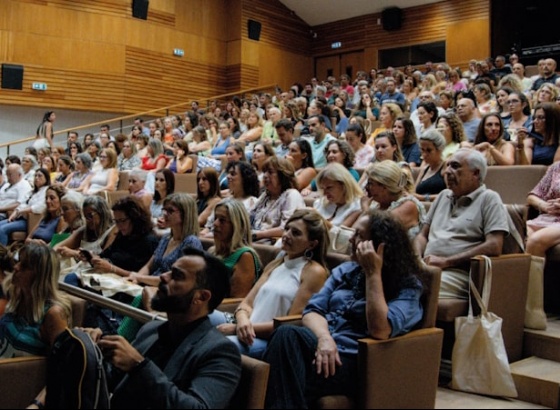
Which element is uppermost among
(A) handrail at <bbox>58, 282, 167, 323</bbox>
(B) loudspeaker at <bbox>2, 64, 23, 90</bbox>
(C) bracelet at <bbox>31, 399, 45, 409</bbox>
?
(B) loudspeaker at <bbox>2, 64, 23, 90</bbox>

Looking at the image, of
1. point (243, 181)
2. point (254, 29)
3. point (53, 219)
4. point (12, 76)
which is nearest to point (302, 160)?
point (243, 181)

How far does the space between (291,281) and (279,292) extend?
0.18 ft

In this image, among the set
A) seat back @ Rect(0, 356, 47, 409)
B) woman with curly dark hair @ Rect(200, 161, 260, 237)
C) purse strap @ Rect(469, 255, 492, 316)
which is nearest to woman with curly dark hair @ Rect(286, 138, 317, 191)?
woman with curly dark hair @ Rect(200, 161, 260, 237)

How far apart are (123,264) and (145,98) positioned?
325 inches

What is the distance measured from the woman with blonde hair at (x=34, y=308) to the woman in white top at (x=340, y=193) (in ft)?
3.96

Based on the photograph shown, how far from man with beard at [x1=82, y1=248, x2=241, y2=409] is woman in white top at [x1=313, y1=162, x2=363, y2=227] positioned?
117 cm

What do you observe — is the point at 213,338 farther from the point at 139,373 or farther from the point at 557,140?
the point at 557,140

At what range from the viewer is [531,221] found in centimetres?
257

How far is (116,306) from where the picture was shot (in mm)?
1791

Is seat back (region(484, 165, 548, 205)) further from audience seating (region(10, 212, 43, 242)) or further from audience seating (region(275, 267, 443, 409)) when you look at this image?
audience seating (region(10, 212, 43, 242))

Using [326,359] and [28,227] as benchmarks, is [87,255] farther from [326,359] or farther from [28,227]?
[28,227]

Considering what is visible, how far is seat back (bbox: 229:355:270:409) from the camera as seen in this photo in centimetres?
130

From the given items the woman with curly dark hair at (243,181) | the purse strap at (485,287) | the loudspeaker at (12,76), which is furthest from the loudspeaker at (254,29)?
the purse strap at (485,287)

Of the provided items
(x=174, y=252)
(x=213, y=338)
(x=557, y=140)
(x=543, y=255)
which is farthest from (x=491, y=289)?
(x=557, y=140)
